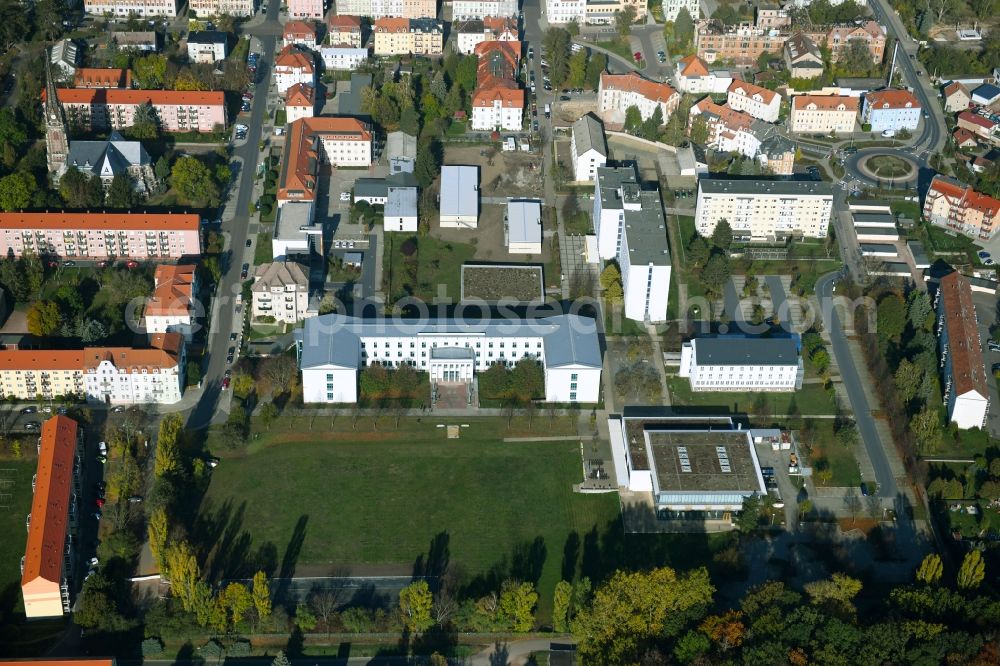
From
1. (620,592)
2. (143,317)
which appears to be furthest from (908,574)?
(143,317)

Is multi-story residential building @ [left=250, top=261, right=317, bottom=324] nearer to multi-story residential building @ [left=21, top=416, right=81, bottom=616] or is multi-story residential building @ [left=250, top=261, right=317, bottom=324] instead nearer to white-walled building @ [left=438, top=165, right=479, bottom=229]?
white-walled building @ [left=438, top=165, right=479, bottom=229]

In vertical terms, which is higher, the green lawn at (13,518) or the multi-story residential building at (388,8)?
the multi-story residential building at (388,8)

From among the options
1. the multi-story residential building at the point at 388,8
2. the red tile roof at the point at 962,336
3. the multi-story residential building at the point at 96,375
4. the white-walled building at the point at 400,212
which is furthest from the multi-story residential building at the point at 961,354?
the multi-story residential building at the point at 388,8

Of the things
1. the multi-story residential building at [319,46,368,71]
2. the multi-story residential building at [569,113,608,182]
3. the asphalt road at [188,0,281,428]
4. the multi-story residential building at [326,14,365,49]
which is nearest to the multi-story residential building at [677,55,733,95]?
the multi-story residential building at [569,113,608,182]

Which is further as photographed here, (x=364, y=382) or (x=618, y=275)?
(x=618, y=275)

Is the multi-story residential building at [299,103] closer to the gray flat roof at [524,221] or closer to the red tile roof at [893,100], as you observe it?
the gray flat roof at [524,221]

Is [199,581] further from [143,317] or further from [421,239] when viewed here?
[421,239]
